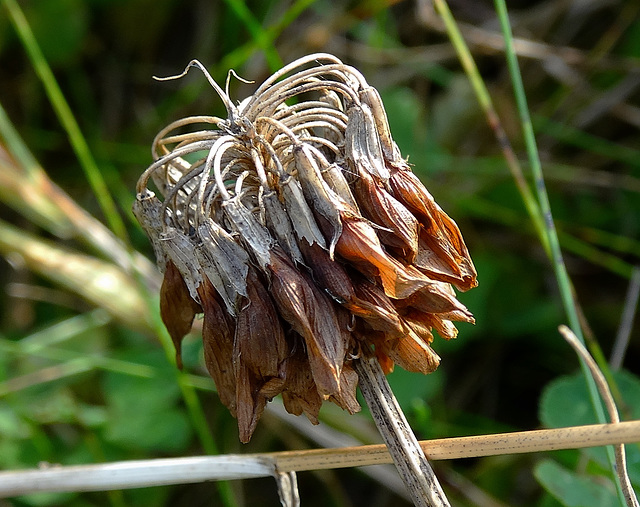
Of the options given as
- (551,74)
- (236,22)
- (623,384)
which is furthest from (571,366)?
(236,22)

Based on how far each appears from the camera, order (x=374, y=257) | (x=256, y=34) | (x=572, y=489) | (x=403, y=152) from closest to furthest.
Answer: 1. (x=374, y=257)
2. (x=572, y=489)
3. (x=256, y=34)
4. (x=403, y=152)

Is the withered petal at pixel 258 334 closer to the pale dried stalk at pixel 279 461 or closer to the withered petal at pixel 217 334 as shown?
the withered petal at pixel 217 334

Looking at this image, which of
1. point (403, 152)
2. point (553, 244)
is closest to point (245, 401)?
point (553, 244)

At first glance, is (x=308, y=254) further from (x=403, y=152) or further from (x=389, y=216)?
(x=403, y=152)

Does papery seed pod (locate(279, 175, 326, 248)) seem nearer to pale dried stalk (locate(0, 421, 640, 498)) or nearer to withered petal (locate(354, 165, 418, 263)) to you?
withered petal (locate(354, 165, 418, 263))

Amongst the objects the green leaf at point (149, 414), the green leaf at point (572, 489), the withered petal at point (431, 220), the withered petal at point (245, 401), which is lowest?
the green leaf at point (149, 414)

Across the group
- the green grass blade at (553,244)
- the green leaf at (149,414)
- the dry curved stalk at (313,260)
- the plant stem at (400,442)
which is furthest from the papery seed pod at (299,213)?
the green leaf at (149,414)

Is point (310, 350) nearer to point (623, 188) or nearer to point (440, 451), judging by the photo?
point (440, 451)
